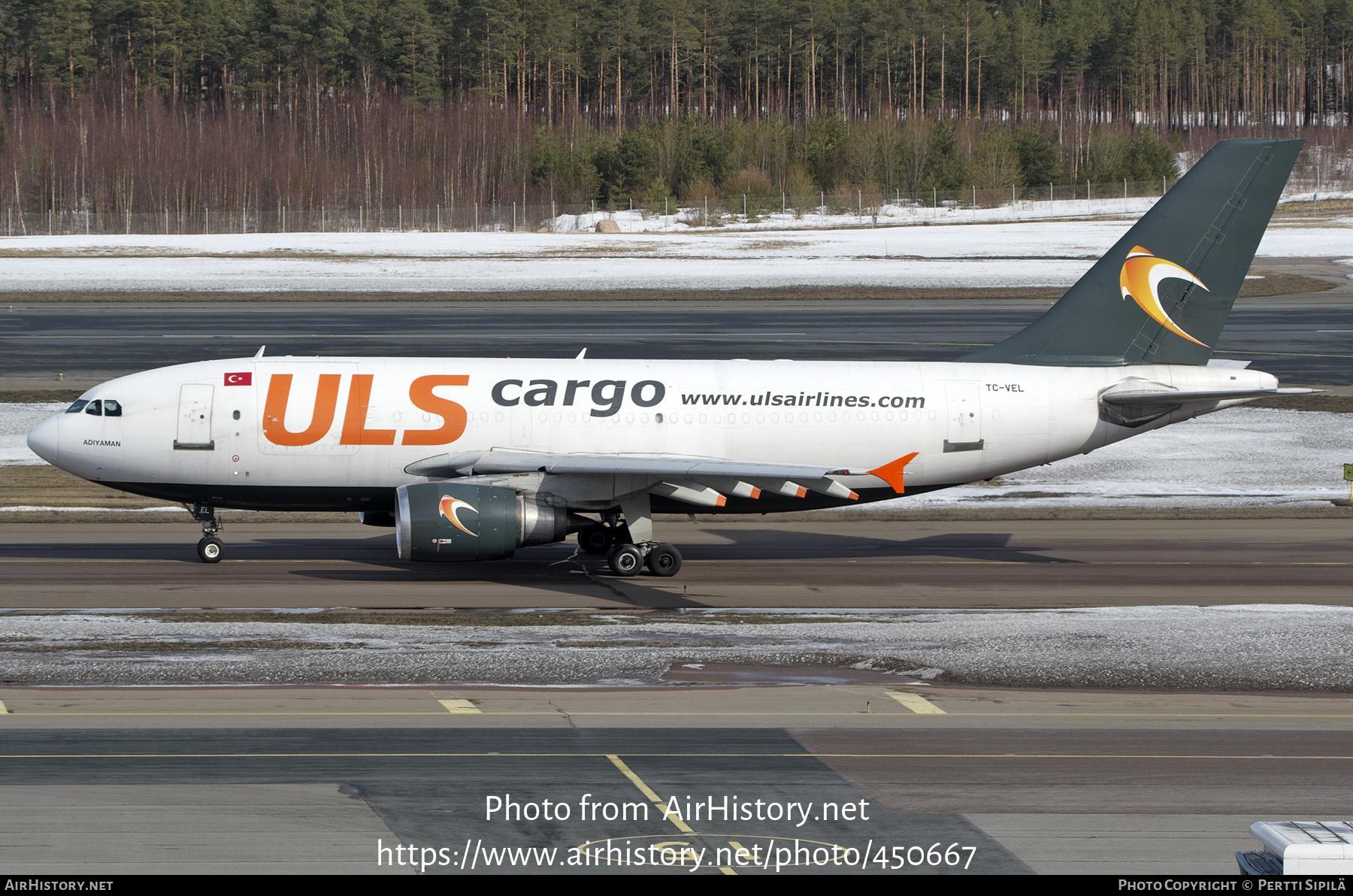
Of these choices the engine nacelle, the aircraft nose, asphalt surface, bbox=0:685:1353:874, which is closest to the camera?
asphalt surface, bbox=0:685:1353:874

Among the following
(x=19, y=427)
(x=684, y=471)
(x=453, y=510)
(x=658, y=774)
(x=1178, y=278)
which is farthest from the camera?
(x=19, y=427)

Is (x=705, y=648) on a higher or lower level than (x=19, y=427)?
lower

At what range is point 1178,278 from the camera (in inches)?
1204

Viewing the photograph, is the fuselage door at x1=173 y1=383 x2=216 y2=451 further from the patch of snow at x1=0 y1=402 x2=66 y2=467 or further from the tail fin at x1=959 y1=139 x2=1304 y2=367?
the tail fin at x1=959 y1=139 x2=1304 y2=367

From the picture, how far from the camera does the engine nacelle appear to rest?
25797 millimetres

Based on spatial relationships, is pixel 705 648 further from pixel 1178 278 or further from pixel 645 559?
pixel 1178 278

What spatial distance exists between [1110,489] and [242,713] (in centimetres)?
2855

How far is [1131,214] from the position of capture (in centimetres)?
13488

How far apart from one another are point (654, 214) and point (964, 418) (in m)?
113

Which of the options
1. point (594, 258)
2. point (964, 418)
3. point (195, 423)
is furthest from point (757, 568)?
point (594, 258)

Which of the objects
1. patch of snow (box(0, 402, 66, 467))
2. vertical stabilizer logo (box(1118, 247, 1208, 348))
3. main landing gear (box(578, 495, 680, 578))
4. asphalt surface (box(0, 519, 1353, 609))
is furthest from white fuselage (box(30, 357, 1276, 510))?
patch of snow (box(0, 402, 66, 467))

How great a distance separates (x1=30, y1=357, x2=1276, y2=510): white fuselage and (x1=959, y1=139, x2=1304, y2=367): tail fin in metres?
0.62

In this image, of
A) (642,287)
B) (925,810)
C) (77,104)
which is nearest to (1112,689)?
(925,810)

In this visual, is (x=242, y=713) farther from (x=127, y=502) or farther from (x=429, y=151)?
(x=429, y=151)
